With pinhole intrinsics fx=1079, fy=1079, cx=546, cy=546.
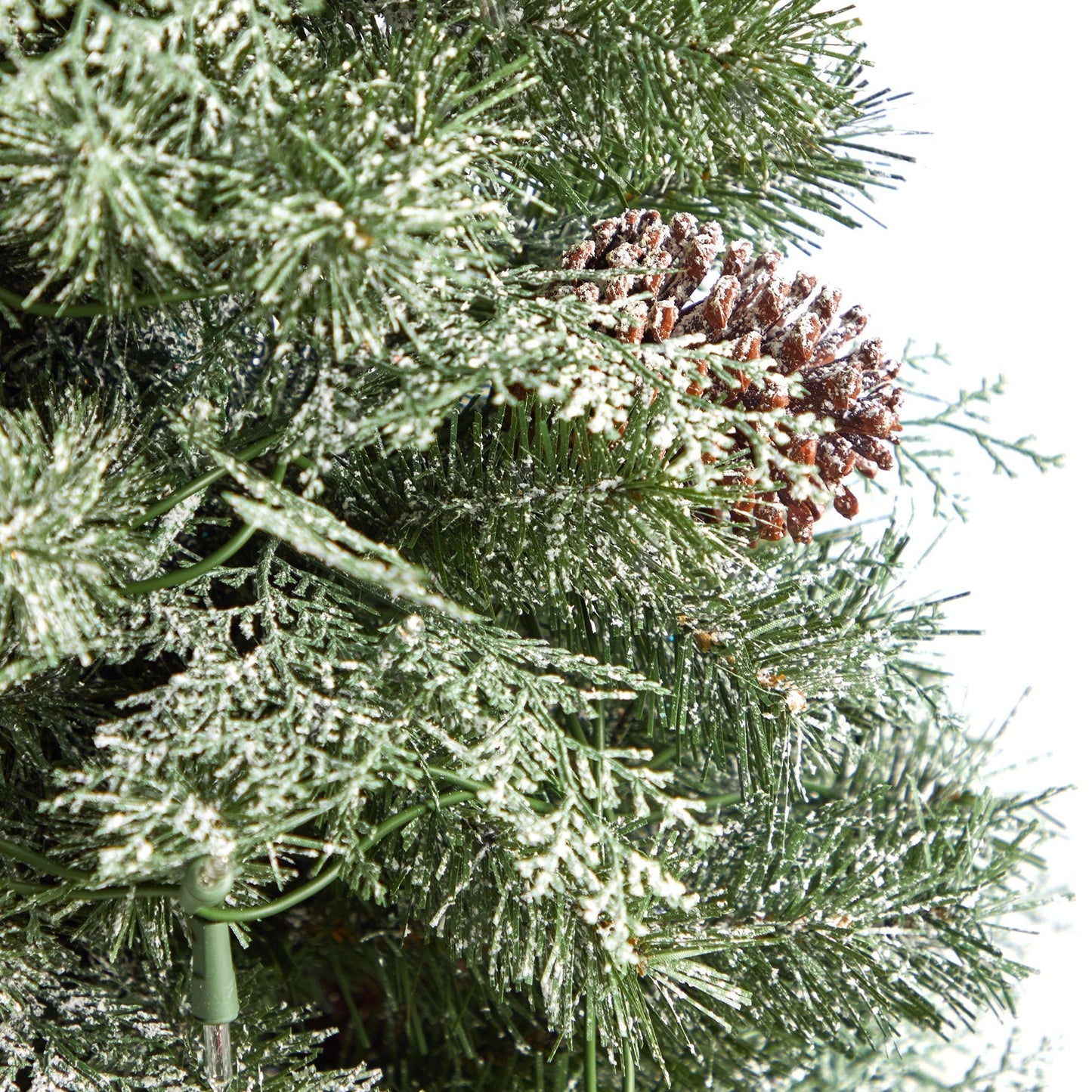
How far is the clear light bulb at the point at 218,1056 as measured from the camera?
32cm

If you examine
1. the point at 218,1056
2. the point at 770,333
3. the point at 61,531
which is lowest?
the point at 218,1056

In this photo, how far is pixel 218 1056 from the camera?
1.05 ft

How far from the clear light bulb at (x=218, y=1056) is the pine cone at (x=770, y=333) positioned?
0.70ft

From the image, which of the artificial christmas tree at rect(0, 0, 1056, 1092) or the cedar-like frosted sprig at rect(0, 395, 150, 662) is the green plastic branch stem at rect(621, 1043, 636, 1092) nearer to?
the artificial christmas tree at rect(0, 0, 1056, 1092)

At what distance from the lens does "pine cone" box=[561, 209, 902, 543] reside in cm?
31

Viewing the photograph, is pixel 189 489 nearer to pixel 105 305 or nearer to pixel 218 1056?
pixel 105 305

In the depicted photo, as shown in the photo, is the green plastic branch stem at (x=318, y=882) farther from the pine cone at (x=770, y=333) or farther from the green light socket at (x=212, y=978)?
the pine cone at (x=770, y=333)

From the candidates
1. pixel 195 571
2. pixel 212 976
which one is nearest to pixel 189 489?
pixel 195 571

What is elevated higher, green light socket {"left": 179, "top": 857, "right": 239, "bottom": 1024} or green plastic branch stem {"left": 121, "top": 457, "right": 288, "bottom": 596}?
green plastic branch stem {"left": 121, "top": 457, "right": 288, "bottom": 596}

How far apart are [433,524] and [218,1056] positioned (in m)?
0.17

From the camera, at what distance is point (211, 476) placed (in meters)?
0.26

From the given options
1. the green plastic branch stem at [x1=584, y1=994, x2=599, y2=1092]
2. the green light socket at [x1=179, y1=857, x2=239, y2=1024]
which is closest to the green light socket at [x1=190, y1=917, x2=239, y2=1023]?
the green light socket at [x1=179, y1=857, x2=239, y2=1024]

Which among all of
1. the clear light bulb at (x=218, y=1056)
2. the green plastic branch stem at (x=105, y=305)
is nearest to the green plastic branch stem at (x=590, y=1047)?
the clear light bulb at (x=218, y=1056)

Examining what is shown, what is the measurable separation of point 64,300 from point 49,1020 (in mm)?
221
